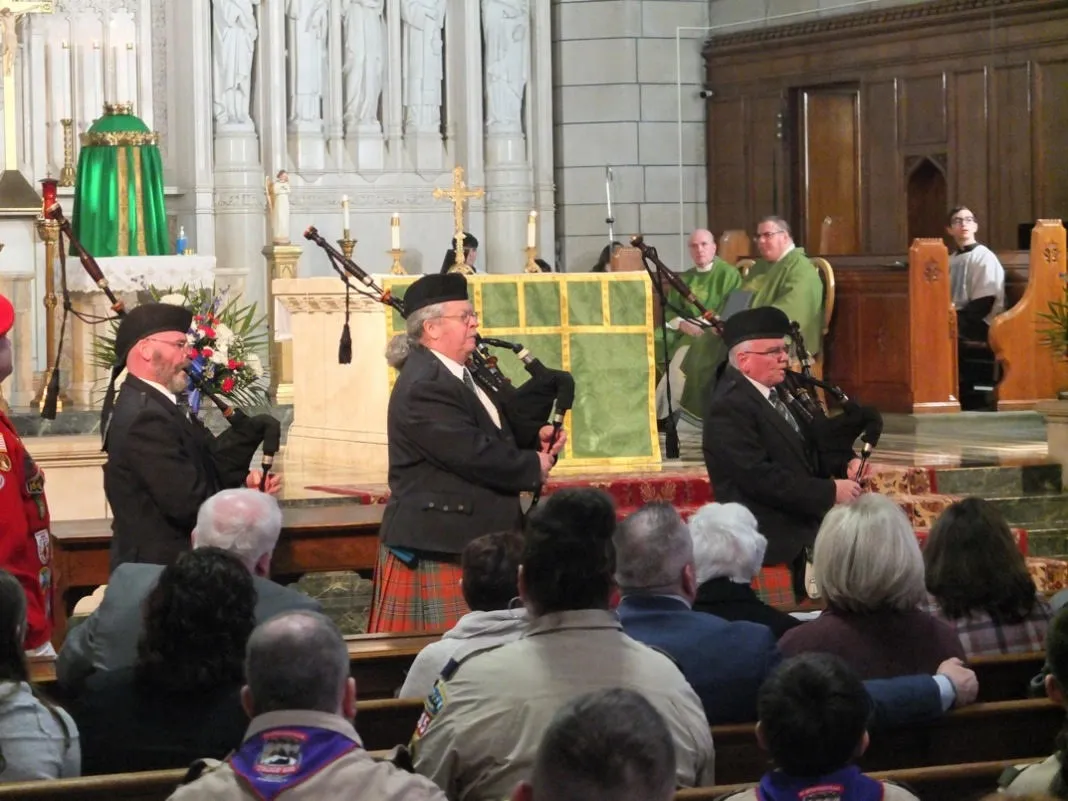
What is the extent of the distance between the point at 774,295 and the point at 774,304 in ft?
0.43

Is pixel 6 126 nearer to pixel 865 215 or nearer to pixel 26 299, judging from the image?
pixel 26 299

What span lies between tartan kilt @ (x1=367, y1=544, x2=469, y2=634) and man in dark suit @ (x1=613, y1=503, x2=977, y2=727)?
190 centimetres

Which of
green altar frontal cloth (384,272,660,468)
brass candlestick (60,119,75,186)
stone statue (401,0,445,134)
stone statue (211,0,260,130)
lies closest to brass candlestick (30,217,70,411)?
brass candlestick (60,119,75,186)

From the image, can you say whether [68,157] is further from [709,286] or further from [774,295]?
[774,295]

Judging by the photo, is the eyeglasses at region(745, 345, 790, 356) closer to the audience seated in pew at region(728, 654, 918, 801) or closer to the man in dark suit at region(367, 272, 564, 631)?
the man in dark suit at region(367, 272, 564, 631)

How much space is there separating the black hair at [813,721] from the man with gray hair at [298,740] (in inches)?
22.8

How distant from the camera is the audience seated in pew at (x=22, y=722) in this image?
3887 millimetres

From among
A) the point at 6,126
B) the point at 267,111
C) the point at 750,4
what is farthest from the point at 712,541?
the point at 750,4

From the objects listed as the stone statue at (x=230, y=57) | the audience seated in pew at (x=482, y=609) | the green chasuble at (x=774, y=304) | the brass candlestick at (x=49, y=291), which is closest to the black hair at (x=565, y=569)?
the audience seated in pew at (x=482, y=609)

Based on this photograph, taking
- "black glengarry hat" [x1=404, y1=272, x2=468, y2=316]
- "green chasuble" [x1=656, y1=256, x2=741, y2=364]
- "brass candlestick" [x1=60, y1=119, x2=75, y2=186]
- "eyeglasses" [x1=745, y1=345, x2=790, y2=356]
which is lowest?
"eyeglasses" [x1=745, y1=345, x2=790, y2=356]

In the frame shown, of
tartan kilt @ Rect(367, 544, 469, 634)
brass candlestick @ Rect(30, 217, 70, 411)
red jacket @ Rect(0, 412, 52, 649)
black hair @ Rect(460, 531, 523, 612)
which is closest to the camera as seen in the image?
black hair @ Rect(460, 531, 523, 612)

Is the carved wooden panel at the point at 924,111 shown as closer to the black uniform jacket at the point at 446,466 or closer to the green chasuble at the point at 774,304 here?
the green chasuble at the point at 774,304

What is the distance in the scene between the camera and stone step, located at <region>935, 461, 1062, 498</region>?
9.79 m

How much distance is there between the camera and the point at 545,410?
20.8 ft
